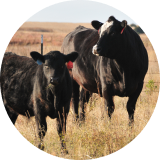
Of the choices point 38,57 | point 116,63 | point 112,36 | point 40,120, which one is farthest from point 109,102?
point 38,57

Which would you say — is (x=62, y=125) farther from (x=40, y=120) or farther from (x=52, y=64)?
(x=52, y=64)

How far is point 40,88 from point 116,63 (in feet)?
5.31

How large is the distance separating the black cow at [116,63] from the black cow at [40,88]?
28.2 inches

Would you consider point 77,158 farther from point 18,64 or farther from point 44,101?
point 18,64

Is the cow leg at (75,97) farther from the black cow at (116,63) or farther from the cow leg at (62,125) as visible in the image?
the cow leg at (62,125)

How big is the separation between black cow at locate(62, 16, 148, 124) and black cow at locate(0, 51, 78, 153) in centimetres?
72

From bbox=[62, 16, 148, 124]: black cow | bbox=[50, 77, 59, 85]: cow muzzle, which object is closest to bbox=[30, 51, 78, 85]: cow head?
bbox=[50, 77, 59, 85]: cow muzzle

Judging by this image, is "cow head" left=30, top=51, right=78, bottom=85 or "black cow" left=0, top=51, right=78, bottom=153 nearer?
"cow head" left=30, top=51, right=78, bottom=85

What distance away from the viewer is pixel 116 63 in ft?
17.1

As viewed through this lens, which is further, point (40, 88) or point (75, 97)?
point (75, 97)

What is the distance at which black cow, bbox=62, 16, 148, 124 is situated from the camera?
15.9 ft

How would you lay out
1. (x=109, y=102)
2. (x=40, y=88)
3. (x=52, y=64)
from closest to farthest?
1. (x=52, y=64)
2. (x=40, y=88)
3. (x=109, y=102)

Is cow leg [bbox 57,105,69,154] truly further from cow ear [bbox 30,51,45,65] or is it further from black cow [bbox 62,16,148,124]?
black cow [bbox 62,16,148,124]

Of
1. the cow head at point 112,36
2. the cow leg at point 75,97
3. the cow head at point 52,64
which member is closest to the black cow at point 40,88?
Answer: the cow head at point 52,64
